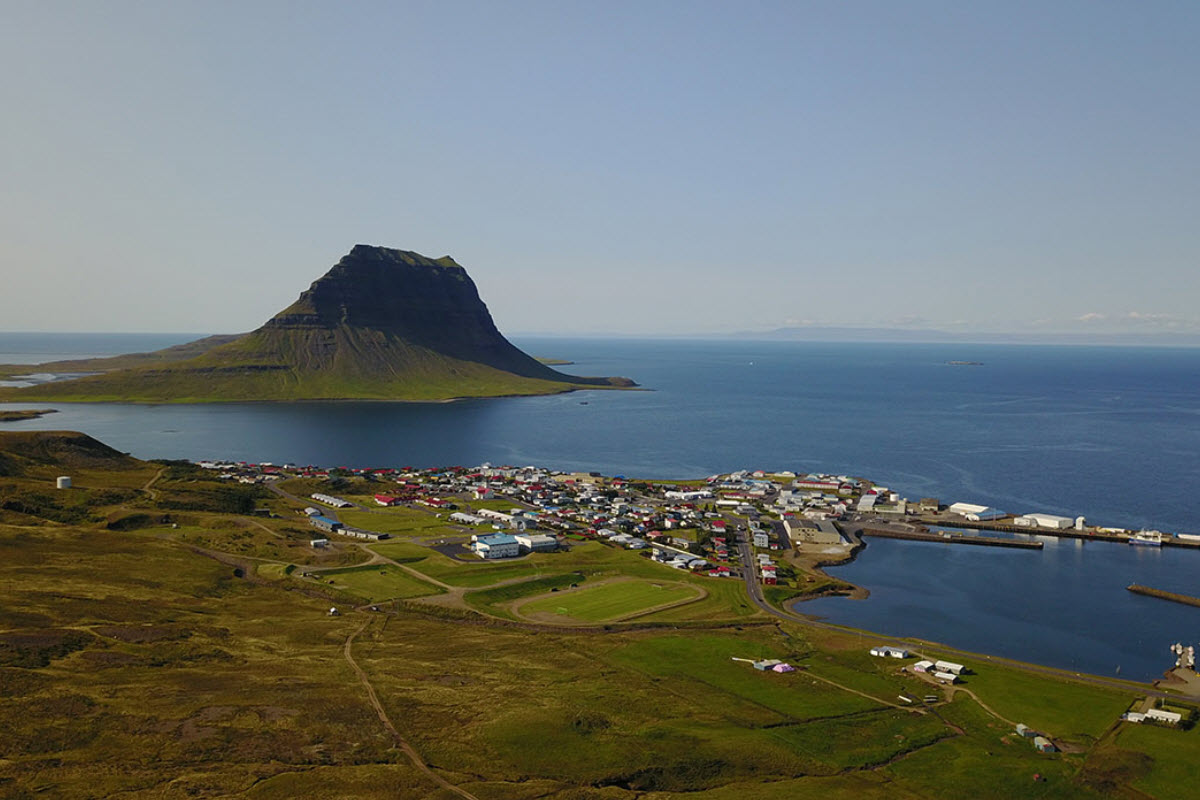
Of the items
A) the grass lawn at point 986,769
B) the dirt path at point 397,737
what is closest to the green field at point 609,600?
the dirt path at point 397,737

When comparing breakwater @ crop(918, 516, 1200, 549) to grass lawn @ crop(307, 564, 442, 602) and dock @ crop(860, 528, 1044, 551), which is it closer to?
dock @ crop(860, 528, 1044, 551)

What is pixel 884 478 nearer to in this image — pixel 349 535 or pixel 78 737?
pixel 349 535

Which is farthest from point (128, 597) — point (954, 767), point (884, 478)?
point (884, 478)

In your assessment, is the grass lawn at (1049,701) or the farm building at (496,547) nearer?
the grass lawn at (1049,701)

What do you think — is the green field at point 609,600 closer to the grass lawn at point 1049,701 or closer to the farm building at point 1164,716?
the grass lawn at point 1049,701

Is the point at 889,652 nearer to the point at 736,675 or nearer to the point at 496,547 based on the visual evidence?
the point at 736,675

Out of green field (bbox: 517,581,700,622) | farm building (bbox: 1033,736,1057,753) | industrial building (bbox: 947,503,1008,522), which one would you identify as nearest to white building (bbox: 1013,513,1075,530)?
industrial building (bbox: 947,503,1008,522)

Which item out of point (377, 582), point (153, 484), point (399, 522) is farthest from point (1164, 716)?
point (153, 484)
